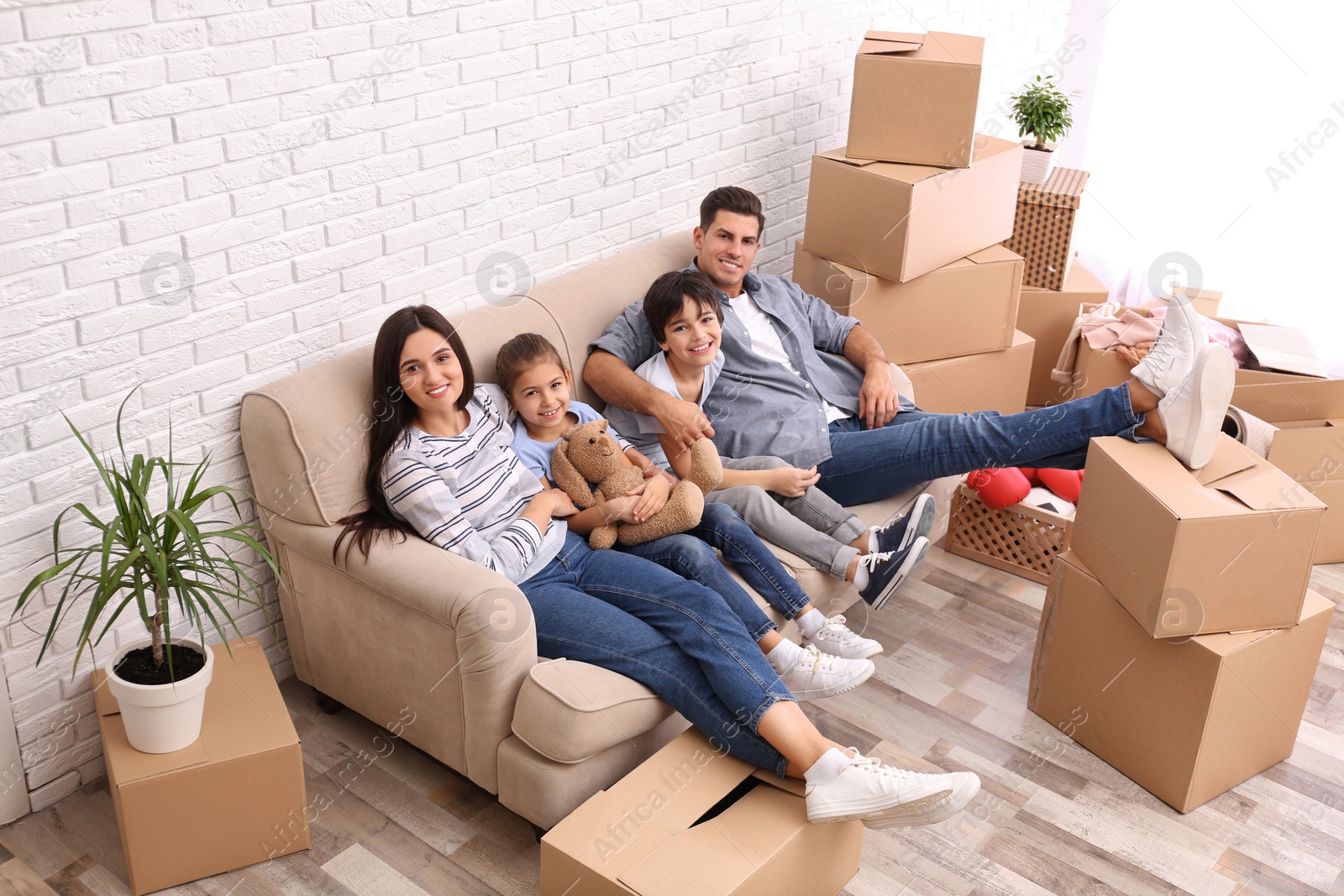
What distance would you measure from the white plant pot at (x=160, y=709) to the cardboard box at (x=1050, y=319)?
2.75 m

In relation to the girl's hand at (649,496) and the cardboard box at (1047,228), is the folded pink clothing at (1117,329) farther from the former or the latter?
the girl's hand at (649,496)

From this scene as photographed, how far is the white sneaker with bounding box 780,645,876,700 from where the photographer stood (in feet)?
7.51

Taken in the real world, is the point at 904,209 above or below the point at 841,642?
above

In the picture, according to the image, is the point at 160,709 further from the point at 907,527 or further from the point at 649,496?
the point at 907,527

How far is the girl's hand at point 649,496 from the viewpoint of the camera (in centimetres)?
243

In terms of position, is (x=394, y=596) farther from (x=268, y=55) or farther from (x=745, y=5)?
(x=745, y=5)

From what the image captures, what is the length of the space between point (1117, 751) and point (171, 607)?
201 centimetres

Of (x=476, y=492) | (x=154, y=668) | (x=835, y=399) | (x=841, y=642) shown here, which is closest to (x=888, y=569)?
(x=841, y=642)

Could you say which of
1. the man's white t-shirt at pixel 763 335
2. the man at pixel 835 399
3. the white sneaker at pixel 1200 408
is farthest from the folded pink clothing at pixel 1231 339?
the man's white t-shirt at pixel 763 335

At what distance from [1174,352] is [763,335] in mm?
999

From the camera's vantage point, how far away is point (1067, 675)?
2.51 m

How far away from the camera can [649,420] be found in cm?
272

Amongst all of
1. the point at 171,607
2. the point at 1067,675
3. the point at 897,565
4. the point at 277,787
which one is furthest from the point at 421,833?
the point at 1067,675

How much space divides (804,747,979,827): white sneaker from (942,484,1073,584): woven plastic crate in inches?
46.2
